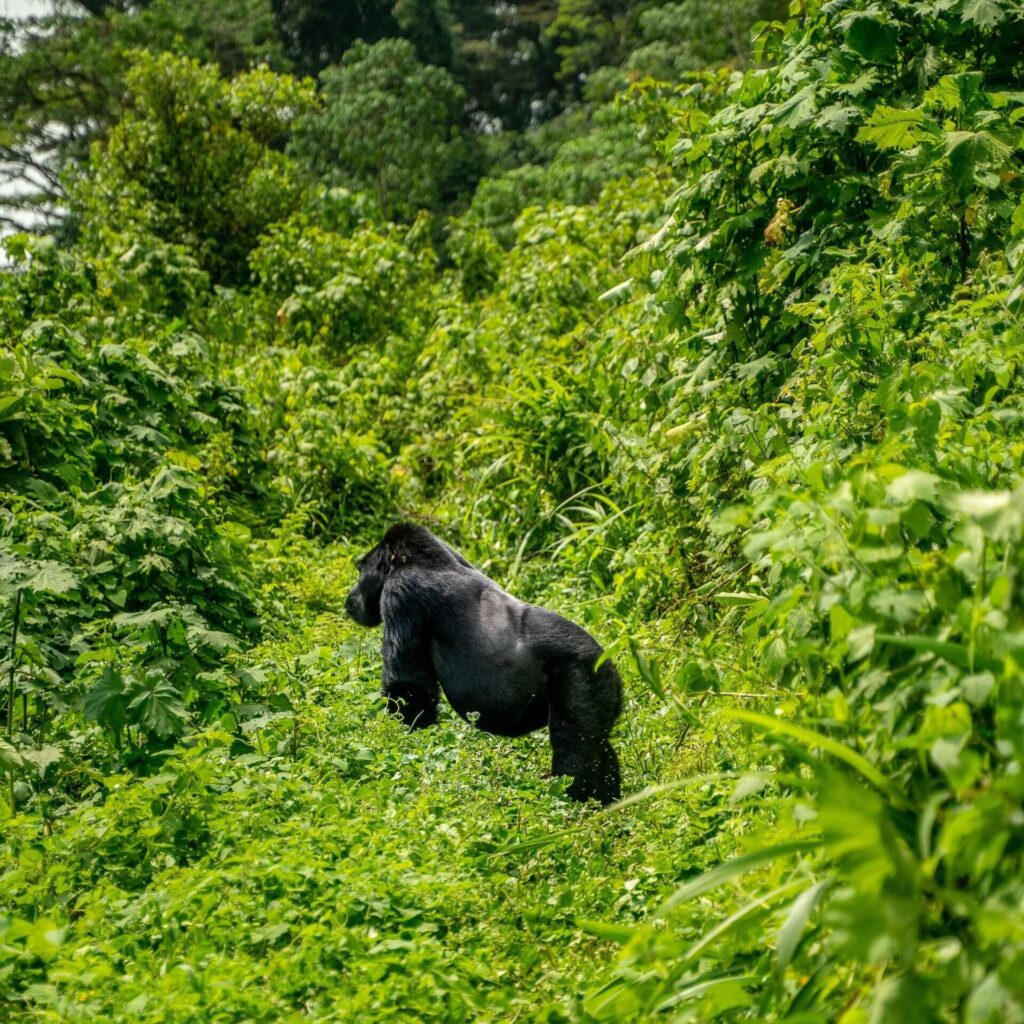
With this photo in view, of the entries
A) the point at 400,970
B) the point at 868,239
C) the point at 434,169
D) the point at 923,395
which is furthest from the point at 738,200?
the point at 434,169

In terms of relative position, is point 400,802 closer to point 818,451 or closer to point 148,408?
point 818,451

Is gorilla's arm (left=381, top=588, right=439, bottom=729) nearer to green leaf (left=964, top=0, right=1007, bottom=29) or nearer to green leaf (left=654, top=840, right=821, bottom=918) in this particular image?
green leaf (left=654, top=840, right=821, bottom=918)

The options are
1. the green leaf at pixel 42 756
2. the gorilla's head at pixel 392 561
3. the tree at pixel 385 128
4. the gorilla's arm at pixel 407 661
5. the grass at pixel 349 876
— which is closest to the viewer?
the grass at pixel 349 876

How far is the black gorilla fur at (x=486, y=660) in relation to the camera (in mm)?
3566

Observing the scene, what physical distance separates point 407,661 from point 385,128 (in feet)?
47.9

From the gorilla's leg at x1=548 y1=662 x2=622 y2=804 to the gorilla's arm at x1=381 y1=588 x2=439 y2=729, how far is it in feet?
1.94

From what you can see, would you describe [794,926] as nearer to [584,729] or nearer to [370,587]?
[584,729]

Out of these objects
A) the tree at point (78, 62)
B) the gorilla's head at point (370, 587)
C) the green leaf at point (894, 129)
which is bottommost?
the gorilla's head at point (370, 587)

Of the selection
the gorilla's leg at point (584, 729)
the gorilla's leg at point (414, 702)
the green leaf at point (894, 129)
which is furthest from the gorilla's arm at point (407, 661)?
the green leaf at point (894, 129)

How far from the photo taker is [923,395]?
2584mm

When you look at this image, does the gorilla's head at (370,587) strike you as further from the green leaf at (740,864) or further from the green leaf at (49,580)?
the green leaf at (740,864)

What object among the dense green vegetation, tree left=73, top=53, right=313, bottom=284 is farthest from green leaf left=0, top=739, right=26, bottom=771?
tree left=73, top=53, right=313, bottom=284

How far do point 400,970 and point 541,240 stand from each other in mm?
7326

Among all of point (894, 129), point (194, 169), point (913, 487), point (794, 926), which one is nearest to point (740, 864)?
point (794, 926)
